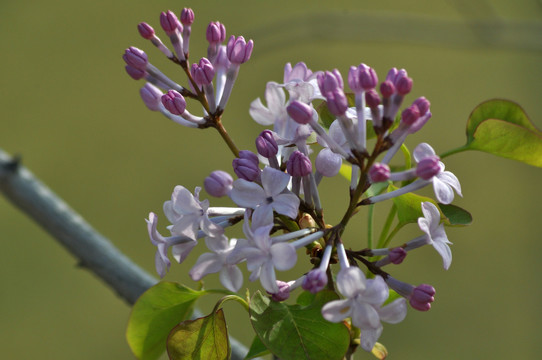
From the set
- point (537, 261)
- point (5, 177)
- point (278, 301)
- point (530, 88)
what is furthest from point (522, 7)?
point (278, 301)

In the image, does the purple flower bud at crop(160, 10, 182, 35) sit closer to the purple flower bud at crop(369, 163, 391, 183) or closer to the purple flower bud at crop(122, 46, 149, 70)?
the purple flower bud at crop(122, 46, 149, 70)

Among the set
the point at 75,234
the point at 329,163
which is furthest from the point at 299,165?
the point at 75,234

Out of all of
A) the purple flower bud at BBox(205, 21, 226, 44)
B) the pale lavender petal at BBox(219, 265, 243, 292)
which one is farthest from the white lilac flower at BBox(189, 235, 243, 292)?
the purple flower bud at BBox(205, 21, 226, 44)

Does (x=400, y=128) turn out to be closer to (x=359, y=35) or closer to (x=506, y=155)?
(x=506, y=155)

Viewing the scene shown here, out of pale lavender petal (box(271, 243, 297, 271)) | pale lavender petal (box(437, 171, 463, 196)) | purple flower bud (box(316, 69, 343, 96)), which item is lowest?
pale lavender petal (box(437, 171, 463, 196))

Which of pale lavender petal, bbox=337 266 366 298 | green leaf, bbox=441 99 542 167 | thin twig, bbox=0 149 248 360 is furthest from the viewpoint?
thin twig, bbox=0 149 248 360

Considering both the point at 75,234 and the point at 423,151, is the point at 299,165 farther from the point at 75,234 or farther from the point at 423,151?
the point at 75,234
